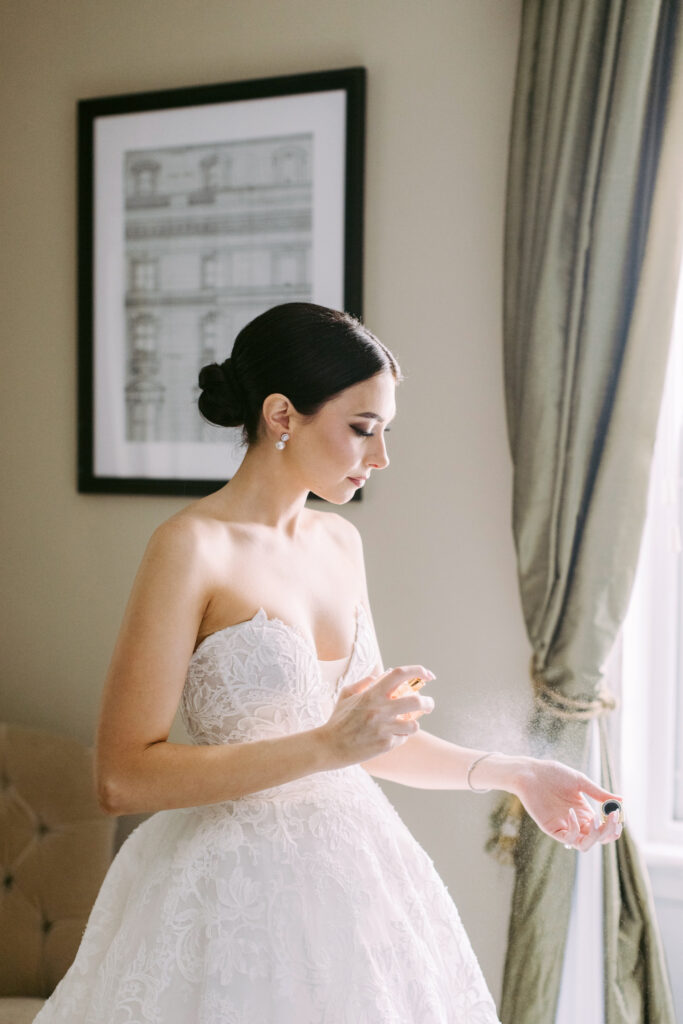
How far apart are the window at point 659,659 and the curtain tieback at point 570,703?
0.11 metres

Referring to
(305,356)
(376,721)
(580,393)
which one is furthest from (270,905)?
(580,393)

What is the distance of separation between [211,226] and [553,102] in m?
0.77

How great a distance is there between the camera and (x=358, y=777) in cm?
138

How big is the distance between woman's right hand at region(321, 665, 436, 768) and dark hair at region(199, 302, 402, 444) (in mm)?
402

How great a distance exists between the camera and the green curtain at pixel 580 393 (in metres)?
1.67

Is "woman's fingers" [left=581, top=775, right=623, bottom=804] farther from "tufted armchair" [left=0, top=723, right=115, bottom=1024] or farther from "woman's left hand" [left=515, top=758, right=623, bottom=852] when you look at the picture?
"tufted armchair" [left=0, top=723, right=115, bottom=1024]

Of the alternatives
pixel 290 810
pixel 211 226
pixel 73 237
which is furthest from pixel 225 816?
pixel 73 237

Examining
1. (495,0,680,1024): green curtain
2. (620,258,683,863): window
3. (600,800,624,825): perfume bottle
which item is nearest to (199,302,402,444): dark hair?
(495,0,680,1024): green curtain

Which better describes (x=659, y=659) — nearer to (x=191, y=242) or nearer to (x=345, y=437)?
(x=345, y=437)

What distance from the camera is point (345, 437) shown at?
131 centimetres

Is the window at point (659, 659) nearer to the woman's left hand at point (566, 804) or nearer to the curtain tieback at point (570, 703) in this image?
the curtain tieback at point (570, 703)

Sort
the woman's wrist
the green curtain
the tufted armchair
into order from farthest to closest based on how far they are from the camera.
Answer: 1. the tufted armchair
2. the green curtain
3. the woman's wrist

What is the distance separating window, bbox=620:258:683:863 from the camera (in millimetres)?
1870

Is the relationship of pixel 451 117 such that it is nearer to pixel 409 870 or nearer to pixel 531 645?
pixel 531 645
